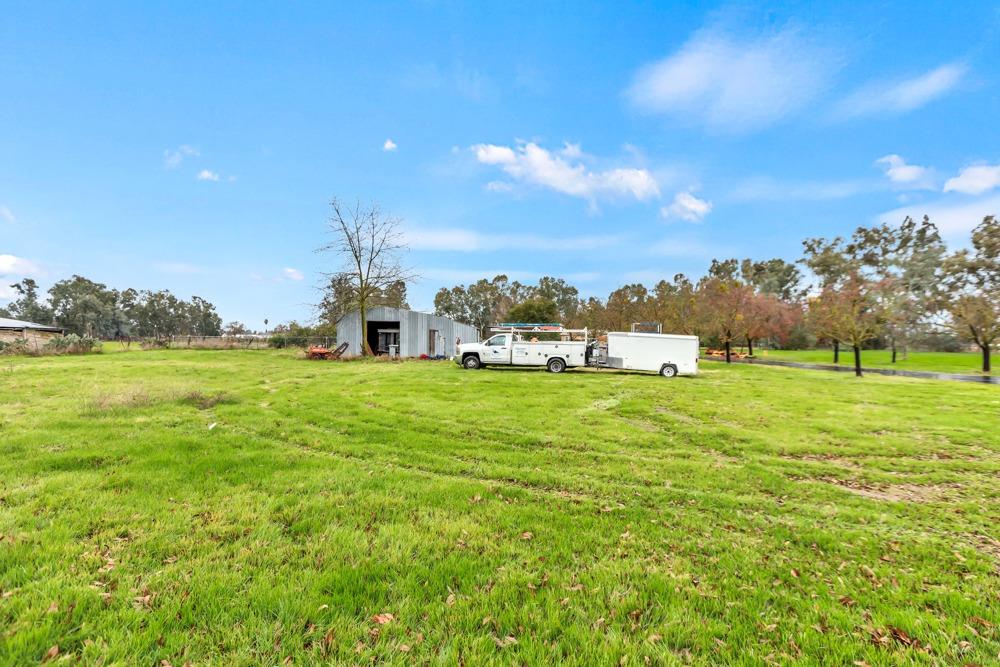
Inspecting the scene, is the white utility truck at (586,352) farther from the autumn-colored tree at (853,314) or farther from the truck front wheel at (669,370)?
the autumn-colored tree at (853,314)

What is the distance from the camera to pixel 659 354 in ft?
70.0

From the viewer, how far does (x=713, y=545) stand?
409 centimetres

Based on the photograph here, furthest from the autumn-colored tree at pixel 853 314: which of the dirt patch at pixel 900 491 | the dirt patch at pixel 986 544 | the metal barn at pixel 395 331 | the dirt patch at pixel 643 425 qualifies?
the metal barn at pixel 395 331

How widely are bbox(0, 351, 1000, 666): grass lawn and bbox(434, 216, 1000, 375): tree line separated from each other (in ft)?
83.9

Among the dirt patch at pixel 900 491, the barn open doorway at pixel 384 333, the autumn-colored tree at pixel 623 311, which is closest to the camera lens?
the dirt patch at pixel 900 491

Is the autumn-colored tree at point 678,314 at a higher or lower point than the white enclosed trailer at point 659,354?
higher

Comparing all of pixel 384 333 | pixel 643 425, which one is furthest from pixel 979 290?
pixel 384 333

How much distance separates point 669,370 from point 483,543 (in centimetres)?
1940

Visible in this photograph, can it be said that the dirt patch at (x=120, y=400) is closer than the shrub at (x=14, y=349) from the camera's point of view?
Yes

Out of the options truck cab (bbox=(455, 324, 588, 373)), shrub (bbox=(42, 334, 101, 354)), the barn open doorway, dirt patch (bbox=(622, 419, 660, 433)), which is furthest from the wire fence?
dirt patch (bbox=(622, 419, 660, 433))

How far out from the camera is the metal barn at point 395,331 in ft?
102

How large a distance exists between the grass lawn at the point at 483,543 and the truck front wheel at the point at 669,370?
12320 millimetres

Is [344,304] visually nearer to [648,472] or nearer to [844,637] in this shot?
[648,472]

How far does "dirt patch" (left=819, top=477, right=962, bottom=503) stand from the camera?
223 inches
